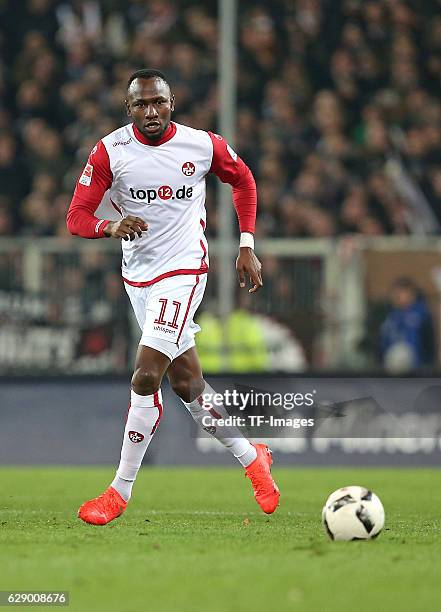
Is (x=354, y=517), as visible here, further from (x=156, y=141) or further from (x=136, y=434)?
(x=156, y=141)

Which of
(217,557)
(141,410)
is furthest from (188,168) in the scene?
(217,557)

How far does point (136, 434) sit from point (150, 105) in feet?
5.88

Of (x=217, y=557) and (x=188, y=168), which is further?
(x=188, y=168)

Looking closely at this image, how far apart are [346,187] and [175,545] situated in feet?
31.2

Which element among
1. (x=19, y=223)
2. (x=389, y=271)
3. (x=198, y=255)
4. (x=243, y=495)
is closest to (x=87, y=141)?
(x=19, y=223)

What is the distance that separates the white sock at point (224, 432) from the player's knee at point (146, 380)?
0.46m

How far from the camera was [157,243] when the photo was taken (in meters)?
7.71

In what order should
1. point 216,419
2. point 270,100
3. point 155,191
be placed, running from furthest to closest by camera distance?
point 270,100
point 216,419
point 155,191

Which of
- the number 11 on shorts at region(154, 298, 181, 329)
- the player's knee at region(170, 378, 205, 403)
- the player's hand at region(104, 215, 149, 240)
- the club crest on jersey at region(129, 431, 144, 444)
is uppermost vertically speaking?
the player's hand at region(104, 215, 149, 240)

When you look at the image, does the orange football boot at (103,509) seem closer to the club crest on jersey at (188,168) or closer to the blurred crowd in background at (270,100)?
the club crest on jersey at (188,168)

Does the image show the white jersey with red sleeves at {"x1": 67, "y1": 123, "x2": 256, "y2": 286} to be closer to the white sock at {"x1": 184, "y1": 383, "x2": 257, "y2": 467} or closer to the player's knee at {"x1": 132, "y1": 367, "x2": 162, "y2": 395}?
the player's knee at {"x1": 132, "y1": 367, "x2": 162, "y2": 395}

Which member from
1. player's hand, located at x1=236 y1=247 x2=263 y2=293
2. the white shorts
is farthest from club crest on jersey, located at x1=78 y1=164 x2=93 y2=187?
player's hand, located at x1=236 y1=247 x2=263 y2=293

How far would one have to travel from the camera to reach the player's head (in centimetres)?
754

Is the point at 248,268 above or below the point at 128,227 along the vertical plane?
below
